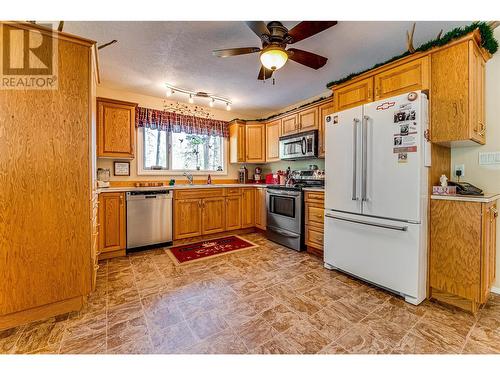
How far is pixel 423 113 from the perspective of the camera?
1.82m

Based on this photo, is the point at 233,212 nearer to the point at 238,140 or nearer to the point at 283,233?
the point at 283,233

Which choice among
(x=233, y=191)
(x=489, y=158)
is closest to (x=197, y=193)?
(x=233, y=191)

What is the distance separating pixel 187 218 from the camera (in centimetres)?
353

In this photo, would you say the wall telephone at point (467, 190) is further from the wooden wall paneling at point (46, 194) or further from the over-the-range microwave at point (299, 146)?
the wooden wall paneling at point (46, 194)

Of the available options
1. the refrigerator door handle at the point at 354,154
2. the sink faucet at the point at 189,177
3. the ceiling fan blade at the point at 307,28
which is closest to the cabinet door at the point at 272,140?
the sink faucet at the point at 189,177

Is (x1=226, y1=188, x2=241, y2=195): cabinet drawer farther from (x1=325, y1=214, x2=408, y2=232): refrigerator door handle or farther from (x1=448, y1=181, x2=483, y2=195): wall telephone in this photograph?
(x1=448, y1=181, x2=483, y2=195): wall telephone

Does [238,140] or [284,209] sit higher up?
[238,140]

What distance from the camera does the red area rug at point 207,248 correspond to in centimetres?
295

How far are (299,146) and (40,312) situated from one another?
3486 mm

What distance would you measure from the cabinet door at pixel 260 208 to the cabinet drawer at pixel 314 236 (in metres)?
0.99

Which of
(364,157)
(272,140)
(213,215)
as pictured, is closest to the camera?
(364,157)

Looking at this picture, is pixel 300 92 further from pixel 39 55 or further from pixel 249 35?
pixel 39 55
